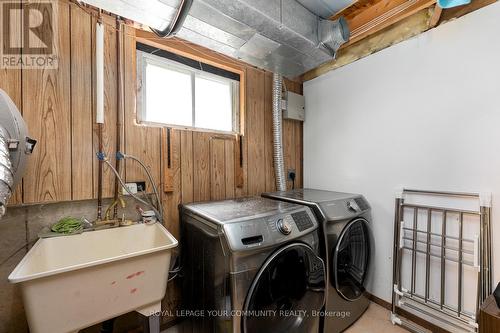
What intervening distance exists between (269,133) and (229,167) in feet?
2.15

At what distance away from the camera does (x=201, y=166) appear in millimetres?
1902

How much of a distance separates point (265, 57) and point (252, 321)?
189cm

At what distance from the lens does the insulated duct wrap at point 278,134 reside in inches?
90.0

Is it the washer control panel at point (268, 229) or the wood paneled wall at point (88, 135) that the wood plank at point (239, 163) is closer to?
the wood paneled wall at point (88, 135)

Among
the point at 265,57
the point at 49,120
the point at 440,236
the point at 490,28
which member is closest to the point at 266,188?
the point at 265,57

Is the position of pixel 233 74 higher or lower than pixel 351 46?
lower

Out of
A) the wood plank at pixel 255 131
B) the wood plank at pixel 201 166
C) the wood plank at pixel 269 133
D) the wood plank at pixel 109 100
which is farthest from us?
the wood plank at pixel 269 133

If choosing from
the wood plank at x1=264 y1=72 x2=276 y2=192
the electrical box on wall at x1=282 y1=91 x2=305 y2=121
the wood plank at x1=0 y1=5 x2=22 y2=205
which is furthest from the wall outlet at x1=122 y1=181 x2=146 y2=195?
the electrical box on wall at x1=282 y1=91 x2=305 y2=121

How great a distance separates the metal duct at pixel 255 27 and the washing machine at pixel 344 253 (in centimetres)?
124

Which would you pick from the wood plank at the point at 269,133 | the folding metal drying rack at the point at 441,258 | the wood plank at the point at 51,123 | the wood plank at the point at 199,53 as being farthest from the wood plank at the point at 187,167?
the folding metal drying rack at the point at 441,258

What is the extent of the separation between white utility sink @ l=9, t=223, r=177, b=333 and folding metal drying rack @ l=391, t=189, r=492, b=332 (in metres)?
1.80

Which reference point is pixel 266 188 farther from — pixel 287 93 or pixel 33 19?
pixel 33 19

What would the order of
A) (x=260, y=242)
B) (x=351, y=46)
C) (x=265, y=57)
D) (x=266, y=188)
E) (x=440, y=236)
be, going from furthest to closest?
1. (x=266, y=188)
2. (x=351, y=46)
3. (x=265, y=57)
4. (x=440, y=236)
5. (x=260, y=242)

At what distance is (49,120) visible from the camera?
1.31 m
